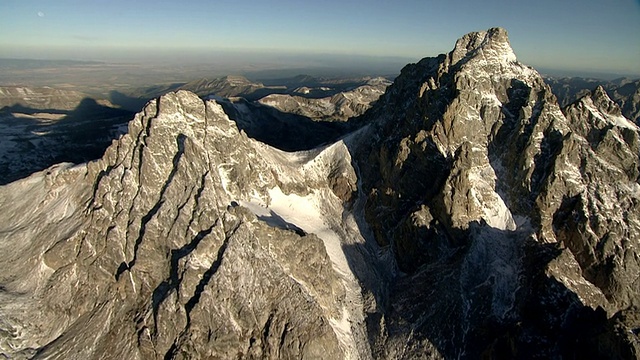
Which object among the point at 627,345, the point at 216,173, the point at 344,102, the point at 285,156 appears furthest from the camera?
the point at 344,102

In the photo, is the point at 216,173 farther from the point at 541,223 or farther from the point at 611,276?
the point at 611,276

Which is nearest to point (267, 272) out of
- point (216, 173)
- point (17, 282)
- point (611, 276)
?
point (216, 173)

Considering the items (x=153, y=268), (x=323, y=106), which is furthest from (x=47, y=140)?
(x=323, y=106)

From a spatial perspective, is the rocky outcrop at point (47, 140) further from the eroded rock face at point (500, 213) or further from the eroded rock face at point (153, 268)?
the eroded rock face at point (500, 213)

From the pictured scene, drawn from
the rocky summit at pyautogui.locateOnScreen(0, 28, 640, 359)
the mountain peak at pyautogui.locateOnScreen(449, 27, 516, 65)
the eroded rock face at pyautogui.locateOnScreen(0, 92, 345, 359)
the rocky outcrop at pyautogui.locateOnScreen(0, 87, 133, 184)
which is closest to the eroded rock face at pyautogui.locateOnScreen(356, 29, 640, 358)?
the rocky summit at pyautogui.locateOnScreen(0, 28, 640, 359)

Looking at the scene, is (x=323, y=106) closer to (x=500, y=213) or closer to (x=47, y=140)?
(x=47, y=140)

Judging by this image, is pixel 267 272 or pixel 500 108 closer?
pixel 267 272

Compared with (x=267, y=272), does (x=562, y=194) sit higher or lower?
higher

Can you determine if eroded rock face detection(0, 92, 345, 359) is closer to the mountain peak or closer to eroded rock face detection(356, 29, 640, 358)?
eroded rock face detection(356, 29, 640, 358)
